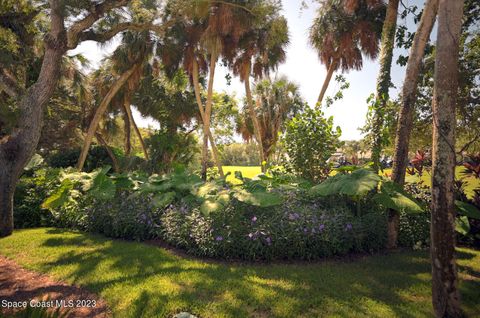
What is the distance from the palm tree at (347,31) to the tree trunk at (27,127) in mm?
9480

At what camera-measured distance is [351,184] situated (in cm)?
515

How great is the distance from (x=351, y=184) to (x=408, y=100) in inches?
73.2

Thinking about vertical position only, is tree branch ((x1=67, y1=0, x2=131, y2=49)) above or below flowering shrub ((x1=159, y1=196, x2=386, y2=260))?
above

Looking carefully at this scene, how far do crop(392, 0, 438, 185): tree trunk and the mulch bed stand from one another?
5.44 m

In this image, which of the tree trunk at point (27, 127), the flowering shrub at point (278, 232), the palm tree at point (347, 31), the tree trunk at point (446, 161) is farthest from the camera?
the palm tree at point (347, 31)

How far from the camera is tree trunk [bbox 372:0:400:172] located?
7.78 m

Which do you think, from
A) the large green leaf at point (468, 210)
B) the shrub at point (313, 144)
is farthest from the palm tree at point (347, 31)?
the large green leaf at point (468, 210)

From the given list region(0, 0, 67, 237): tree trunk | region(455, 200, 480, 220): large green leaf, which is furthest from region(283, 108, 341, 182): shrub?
region(0, 0, 67, 237): tree trunk

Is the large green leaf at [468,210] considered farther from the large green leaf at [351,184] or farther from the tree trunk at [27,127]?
the tree trunk at [27,127]

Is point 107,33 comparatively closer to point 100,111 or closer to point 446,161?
point 100,111

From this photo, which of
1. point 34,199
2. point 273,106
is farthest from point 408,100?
point 273,106

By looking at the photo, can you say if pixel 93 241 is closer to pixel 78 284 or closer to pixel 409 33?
pixel 78 284

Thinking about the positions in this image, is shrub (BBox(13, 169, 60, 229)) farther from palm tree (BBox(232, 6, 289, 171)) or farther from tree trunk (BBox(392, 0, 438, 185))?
tree trunk (BBox(392, 0, 438, 185))

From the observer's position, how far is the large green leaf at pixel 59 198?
7.14m
